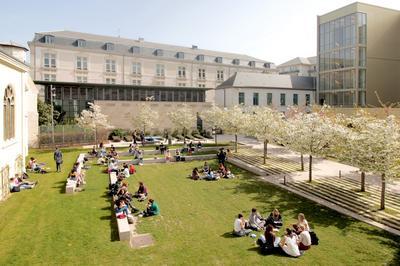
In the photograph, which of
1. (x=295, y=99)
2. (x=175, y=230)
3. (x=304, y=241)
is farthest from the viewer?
(x=295, y=99)

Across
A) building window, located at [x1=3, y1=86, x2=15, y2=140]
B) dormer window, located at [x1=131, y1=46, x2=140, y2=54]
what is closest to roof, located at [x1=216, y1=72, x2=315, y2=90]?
dormer window, located at [x1=131, y1=46, x2=140, y2=54]

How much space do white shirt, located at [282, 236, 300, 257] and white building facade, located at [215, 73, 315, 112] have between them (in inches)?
1806

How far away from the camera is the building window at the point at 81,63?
62.8 m

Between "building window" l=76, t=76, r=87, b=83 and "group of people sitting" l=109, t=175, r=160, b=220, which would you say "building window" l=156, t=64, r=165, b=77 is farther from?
"group of people sitting" l=109, t=175, r=160, b=220

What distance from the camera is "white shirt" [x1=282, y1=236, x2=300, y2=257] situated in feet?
41.5

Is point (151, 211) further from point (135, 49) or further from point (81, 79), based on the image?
point (135, 49)

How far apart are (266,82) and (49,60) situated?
41.0m

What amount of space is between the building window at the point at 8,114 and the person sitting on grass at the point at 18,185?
288cm

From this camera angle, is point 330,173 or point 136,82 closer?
point 330,173

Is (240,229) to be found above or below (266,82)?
below

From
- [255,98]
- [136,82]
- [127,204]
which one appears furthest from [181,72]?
[127,204]

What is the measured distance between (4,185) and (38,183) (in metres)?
3.80

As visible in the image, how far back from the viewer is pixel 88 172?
2769 centimetres

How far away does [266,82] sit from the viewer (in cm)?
6100
